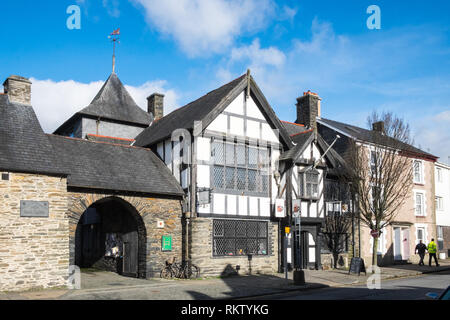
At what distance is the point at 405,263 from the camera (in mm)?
28938

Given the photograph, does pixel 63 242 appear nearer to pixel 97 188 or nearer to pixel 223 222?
pixel 97 188

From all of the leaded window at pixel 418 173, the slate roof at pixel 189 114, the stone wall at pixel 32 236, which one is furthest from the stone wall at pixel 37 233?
the leaded window at pixel 418 173

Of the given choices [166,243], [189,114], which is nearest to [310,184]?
[189,114]

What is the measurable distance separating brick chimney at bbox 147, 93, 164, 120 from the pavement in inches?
521

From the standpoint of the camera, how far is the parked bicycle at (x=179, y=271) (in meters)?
18.5

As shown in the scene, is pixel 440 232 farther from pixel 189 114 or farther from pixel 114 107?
pixel 114 107

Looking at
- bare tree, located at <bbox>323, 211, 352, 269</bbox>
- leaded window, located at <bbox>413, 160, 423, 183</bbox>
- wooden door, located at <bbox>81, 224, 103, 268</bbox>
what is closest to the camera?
wooden door, located at <bbox>81, 224, 103, 268</bbox>

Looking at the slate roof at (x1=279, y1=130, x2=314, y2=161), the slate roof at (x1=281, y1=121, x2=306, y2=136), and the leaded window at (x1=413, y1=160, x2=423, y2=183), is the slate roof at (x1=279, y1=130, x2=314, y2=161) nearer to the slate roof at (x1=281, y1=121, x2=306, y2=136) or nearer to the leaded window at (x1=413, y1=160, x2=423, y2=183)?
the slate roof at (x1=281, y1=121, x2=306, y2=136)

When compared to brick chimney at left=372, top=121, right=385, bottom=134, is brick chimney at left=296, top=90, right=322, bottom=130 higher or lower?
higher

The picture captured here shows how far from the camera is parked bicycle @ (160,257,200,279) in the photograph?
60.7ft

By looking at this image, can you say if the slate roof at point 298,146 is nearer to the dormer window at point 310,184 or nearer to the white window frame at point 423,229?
the dormer window at point 310,184

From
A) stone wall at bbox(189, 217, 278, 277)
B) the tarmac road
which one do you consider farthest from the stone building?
the tarmac road

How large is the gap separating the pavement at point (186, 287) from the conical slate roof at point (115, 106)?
469 inches
